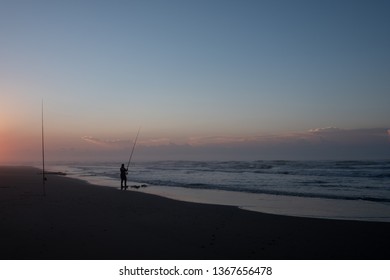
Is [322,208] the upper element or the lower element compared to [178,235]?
lower

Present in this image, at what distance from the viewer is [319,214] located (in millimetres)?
11484

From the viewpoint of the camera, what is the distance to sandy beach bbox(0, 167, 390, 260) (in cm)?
634

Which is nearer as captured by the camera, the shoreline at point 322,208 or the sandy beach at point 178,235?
the sandy beach at point 178,235

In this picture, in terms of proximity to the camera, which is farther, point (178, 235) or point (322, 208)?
point (322, 208)

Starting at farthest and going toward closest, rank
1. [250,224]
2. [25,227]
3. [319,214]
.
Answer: [319,214] → [250,224] → [25,227]

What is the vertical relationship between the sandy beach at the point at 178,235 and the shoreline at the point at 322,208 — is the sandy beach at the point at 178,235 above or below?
above

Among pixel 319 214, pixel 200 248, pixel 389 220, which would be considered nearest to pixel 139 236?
pixel 200 248

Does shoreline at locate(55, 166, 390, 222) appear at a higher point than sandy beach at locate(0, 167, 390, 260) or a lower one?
lower

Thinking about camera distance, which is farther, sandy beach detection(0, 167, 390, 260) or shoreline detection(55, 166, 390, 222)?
shoreline detection(55, 166, 390, 222)

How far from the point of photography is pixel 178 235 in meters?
7.76

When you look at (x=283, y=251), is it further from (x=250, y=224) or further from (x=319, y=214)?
(x=319, y=214)

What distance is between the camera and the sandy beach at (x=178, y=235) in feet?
20.8
